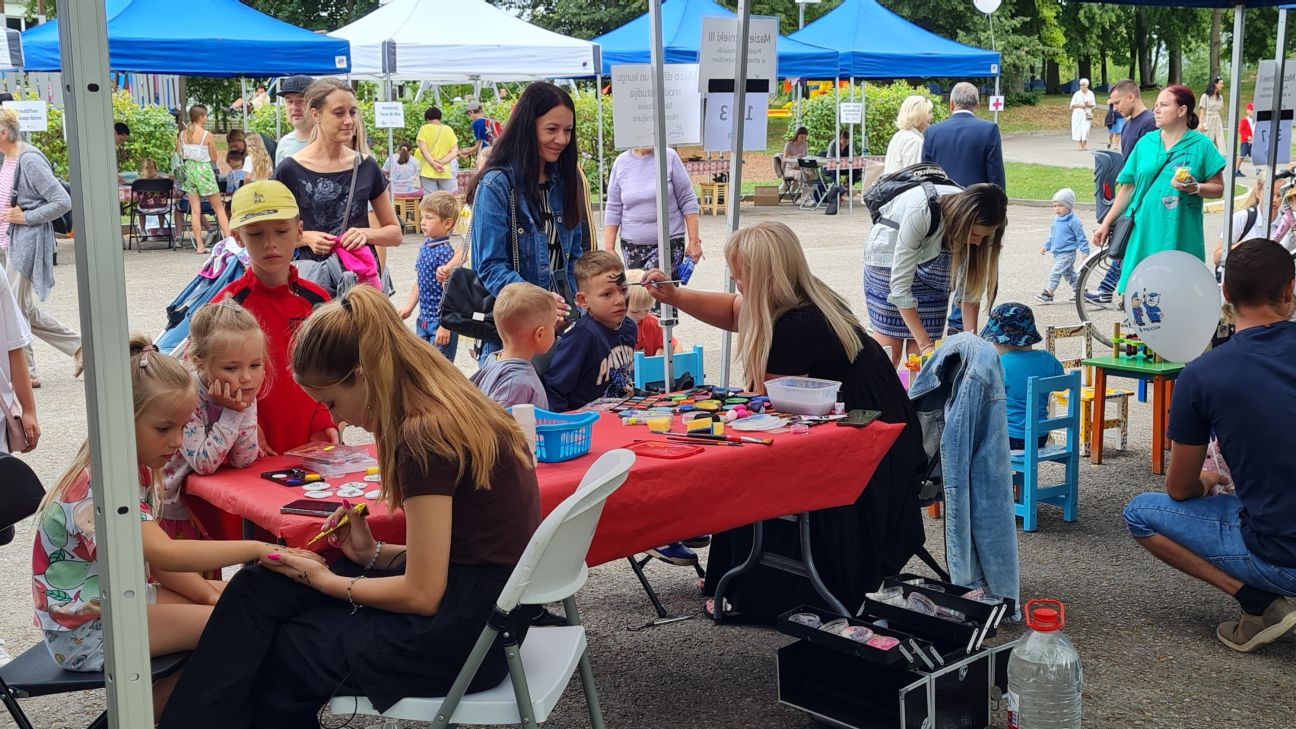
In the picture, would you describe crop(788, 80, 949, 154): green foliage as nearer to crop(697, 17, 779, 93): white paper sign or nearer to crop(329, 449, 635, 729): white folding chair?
crop(697, 17, 779, 93): white paper sign

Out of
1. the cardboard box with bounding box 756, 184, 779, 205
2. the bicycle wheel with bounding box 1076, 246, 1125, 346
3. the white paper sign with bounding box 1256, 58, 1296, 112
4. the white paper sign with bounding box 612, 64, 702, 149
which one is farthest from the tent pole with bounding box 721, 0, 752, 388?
the cardboard box with bounding box 756, 184, 779, 205

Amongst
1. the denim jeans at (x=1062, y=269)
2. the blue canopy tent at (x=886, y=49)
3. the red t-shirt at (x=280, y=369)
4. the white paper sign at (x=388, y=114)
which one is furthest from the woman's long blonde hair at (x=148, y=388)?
the blue canopy tent at (x=886, y=49)

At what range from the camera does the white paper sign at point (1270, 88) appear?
7.22 meters

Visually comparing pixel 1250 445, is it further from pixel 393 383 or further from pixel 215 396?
pixel 215 396

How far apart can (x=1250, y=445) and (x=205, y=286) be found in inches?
132

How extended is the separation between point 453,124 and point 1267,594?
18.2 meters

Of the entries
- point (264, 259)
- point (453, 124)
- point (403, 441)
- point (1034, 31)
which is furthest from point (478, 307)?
point (1034, 31)

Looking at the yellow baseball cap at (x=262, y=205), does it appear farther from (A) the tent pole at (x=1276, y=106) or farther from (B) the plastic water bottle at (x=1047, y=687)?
(A) the tent pole at (x=1276, y=106)

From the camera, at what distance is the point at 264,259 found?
3.72 meters

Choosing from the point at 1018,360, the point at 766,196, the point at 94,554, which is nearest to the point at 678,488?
the point at 94,554

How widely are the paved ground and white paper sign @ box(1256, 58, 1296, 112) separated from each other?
2.60 meters

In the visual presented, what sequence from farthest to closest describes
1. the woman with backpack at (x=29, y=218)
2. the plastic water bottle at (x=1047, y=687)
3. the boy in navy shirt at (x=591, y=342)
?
the woman with backpack at (x=29, y=218) → the boy in navy shirt at (x=591, y=342) → the plastic water bottle at (x=1047, y=687)

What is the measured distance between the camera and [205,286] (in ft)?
14.0

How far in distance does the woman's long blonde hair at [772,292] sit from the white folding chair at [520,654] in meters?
1.51
